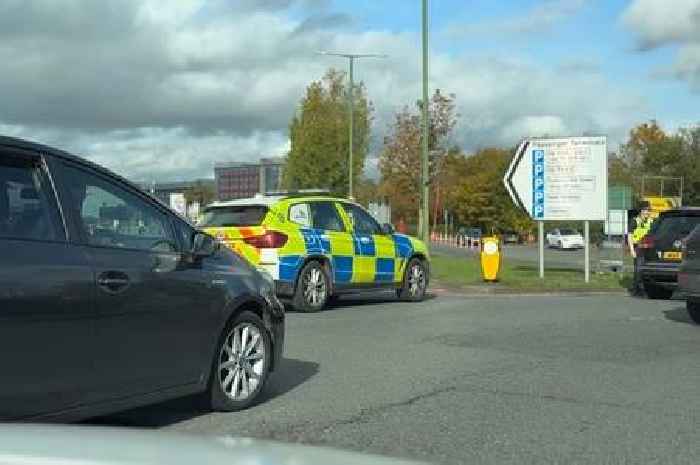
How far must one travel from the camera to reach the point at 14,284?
4664 millimetres

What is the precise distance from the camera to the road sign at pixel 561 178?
67.6ft

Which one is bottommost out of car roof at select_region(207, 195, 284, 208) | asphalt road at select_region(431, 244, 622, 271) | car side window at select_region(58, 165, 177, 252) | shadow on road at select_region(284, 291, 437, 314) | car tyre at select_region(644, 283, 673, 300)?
shadow on road at select_region(284, 291, 437, 314)

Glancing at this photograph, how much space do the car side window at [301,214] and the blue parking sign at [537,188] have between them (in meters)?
8.99

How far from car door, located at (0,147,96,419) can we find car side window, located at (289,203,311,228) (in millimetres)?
7831

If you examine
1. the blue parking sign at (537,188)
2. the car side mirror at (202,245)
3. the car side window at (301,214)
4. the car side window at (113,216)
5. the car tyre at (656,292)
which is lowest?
the car tyre at (656,292)

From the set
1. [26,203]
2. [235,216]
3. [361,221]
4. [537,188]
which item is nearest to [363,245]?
[361,221]

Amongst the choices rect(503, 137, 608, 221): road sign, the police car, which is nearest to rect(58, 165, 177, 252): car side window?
the police car

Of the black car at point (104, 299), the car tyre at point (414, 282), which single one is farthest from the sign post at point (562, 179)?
the black car at point (104, 299)

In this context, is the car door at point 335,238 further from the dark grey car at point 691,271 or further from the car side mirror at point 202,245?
the car side mirror at point 202,245

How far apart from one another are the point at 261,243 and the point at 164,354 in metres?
6.85

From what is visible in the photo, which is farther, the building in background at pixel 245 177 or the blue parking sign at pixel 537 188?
the building in background at pixel 245 177

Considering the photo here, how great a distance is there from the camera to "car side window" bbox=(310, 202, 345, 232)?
43.8 ft

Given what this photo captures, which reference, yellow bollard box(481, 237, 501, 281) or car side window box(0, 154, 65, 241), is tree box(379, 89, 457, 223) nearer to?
yellow bollard box(481, 237, 501, 281)

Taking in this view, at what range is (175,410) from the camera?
6.39m
